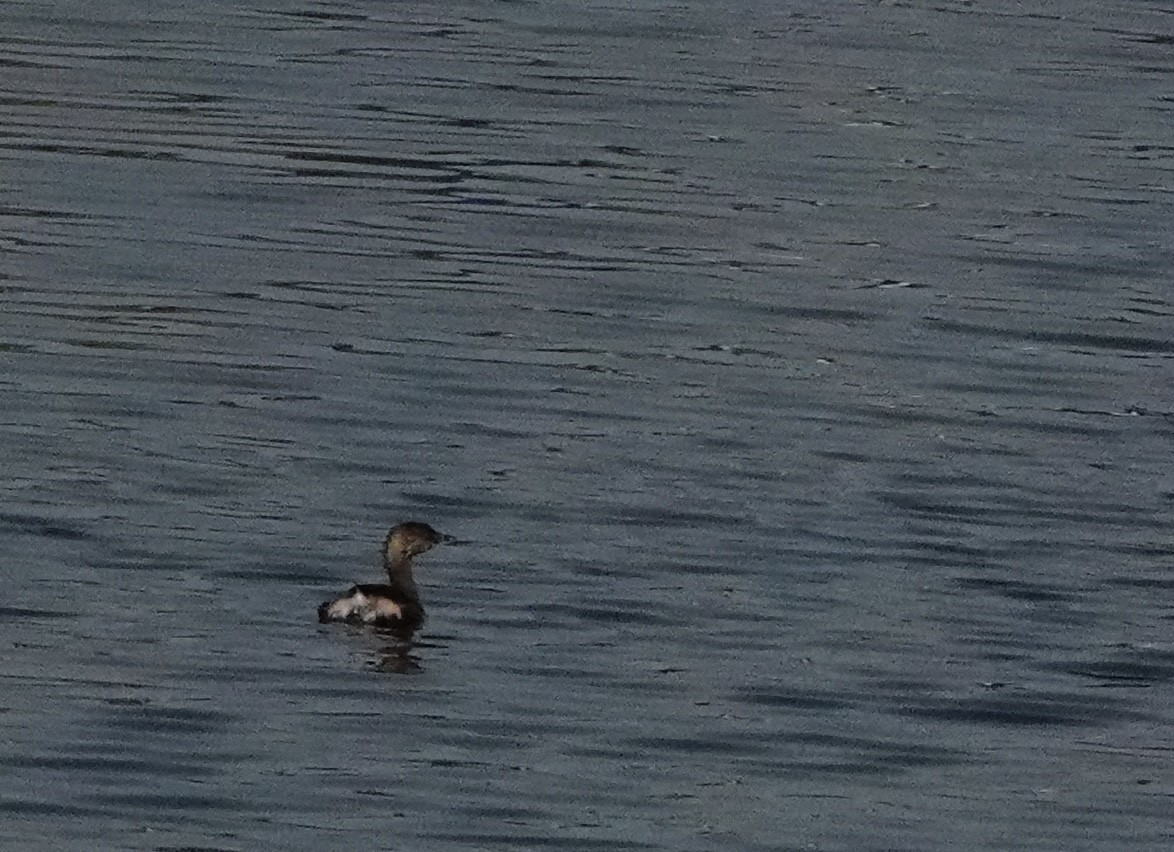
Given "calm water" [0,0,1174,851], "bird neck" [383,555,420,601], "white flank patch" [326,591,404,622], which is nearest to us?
"calm water" [0,0,1174,851]

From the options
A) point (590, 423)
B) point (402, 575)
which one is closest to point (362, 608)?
point (402, 575)

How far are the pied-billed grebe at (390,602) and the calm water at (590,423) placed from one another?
0.47ft

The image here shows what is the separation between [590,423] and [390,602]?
3482 mm

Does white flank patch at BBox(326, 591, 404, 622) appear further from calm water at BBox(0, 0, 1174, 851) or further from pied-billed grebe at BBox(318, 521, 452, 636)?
calm water at BBox(0, 0, 1174, 851)

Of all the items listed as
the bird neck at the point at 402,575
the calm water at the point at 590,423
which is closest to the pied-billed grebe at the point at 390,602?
the bird neck at the point at 402,575

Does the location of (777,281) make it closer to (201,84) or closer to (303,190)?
(303,190)

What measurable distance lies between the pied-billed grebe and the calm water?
0.14m

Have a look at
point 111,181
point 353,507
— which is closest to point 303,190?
point 111,181

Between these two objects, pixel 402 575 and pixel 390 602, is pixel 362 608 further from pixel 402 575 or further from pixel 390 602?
pixel 402 575

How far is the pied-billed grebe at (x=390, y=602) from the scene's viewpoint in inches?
589

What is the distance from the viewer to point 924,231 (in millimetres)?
22938

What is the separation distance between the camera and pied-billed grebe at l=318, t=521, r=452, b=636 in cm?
1496

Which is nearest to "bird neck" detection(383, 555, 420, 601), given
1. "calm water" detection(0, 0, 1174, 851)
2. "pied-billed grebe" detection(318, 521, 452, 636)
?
"pied-billed grebe" detection(318, 521, 452, 636)

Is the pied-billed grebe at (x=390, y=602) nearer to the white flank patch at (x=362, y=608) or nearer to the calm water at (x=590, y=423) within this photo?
the white flank patch at (x=362, y=608)
